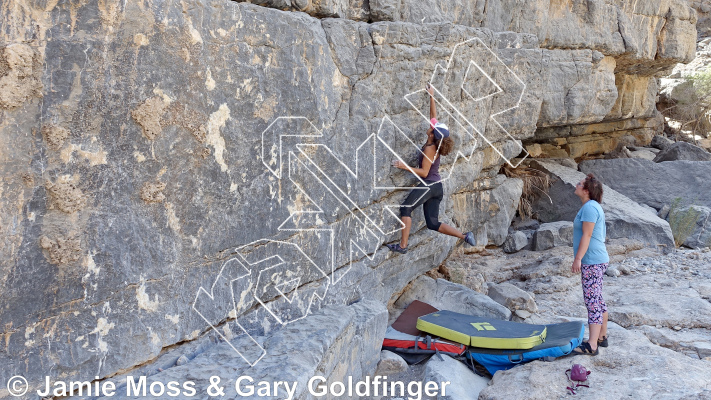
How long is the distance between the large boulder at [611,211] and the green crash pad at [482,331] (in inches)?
134

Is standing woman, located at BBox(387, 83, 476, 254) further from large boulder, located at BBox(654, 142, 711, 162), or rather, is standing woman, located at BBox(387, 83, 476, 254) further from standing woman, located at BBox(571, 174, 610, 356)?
large boulder, located at BBox(654, 142, 711, 162)

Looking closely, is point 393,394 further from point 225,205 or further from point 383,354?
point 225,205

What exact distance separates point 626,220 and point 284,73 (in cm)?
537

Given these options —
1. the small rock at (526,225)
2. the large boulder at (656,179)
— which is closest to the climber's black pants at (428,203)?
the small rock at (526,225)

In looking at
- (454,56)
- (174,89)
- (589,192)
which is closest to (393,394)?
(589,192)

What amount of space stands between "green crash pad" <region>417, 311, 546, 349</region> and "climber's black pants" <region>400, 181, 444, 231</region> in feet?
2.63

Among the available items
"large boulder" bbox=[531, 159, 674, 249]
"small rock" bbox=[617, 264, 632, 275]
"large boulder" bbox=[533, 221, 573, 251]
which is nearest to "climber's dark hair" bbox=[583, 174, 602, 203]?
"small rock" bbox=[617, 264, 632, 275]

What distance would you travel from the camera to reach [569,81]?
6.83 m

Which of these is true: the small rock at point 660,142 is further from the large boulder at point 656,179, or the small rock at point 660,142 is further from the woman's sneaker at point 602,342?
the woman's sneaker at point 602,342

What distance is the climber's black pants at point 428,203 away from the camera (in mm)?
4527

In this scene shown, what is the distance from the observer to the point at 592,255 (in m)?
3.80

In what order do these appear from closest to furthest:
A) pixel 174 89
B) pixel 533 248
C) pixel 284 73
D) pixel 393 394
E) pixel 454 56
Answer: pixel 174 89 → pixel 284 73 → pixel 393 394 → pixel 454 56 → pixel 533 248

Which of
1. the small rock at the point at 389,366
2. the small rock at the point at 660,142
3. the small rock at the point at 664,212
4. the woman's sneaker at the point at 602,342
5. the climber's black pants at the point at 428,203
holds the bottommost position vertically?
the small rock at the point at 389,366

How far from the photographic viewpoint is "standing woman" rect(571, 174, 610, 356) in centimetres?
376
